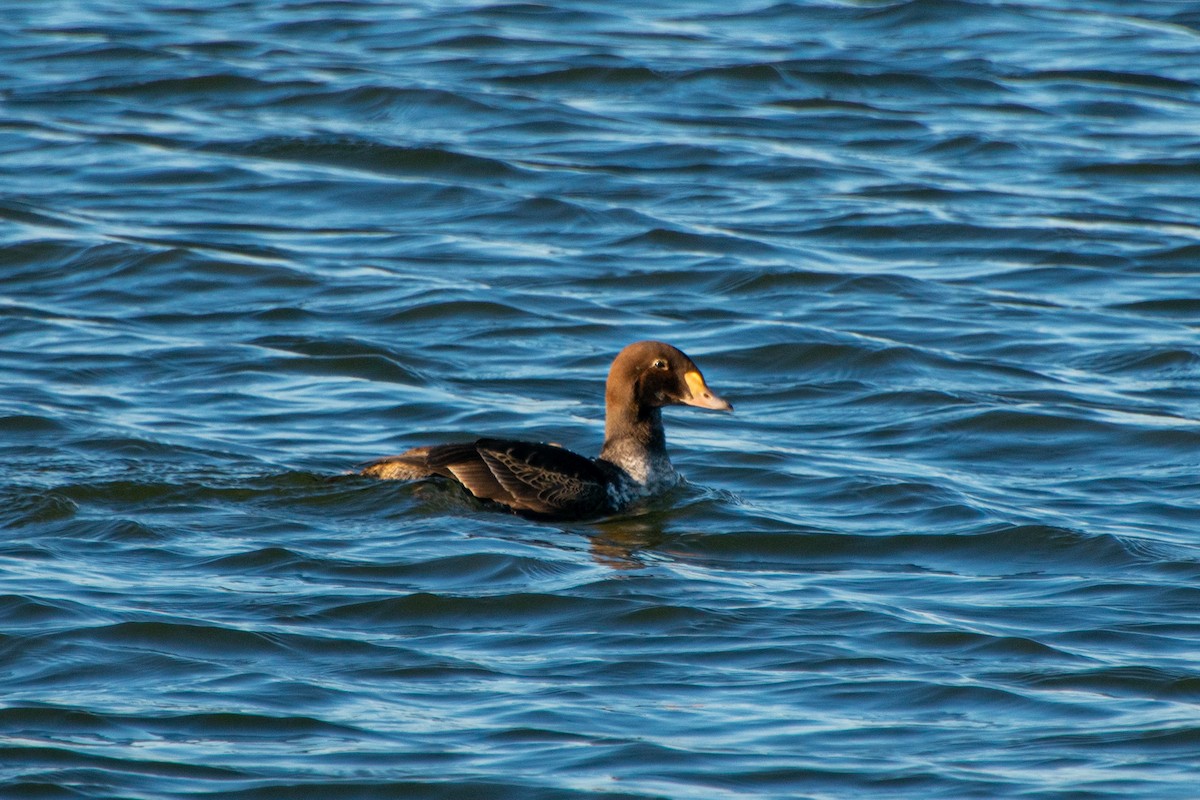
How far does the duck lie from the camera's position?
33.0 ft

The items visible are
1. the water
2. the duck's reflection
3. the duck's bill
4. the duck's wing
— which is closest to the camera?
the water

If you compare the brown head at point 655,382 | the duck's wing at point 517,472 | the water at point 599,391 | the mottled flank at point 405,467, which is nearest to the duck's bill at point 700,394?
the brown head at point 655,382

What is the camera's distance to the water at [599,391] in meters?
7.37

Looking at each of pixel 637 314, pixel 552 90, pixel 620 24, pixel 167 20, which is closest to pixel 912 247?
pixel 637 314

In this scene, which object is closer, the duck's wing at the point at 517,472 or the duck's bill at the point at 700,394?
the duck's wing at the point at 517,472

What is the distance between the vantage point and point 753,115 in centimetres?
1888

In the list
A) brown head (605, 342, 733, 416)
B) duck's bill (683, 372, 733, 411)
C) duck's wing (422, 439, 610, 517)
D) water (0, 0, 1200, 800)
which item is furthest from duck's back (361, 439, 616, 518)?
duck's bill (683, 372, 733, 411)

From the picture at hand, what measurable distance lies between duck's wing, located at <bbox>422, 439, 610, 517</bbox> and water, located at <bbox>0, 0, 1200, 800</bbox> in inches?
6.6

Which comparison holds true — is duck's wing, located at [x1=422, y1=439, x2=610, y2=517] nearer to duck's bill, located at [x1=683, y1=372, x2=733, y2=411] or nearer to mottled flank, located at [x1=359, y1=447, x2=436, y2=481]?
mottled flank, located at [x1=359, y1=447, x2=436, y2=481]

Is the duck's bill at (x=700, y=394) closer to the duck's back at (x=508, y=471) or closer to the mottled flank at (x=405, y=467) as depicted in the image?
the duck's back at (x=508, y=471)

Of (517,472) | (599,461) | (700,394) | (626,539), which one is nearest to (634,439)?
(599,461)

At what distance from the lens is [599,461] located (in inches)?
425

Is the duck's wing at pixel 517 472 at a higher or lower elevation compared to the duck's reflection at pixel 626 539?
higher

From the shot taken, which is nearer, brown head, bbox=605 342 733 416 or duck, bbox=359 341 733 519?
duck, bbox=359 341 733 519
